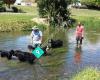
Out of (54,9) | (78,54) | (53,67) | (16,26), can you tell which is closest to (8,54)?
(53,67)

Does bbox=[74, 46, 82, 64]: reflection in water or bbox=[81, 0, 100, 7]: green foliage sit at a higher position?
bbox=[74, 46, 82, 64]: reflection in water

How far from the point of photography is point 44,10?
52375mm

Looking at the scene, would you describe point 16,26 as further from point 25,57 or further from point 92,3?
point 92,3

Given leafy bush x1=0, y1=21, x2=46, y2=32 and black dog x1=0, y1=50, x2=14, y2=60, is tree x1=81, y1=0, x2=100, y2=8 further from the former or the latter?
black dog x1=0, y1=50, x2=14, y2=60

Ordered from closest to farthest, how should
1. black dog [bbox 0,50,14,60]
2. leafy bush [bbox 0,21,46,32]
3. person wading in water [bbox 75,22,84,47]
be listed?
1. black dog [bbox 0,50,14,60]
2. person wading in water [bbox 75,22,84,47]
3. leafy bush [bbox 0,21,46,32]

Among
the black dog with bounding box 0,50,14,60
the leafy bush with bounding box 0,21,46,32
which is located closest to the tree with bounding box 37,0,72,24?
the leafy bush with bounding box 0,21,46,32

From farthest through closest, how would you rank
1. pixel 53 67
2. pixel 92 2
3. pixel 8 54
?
pixel 92 2, pixel 8 54, pixel 53 67

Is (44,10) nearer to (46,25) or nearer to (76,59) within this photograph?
(46,25)

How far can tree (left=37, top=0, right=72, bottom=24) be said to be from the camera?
51875mm

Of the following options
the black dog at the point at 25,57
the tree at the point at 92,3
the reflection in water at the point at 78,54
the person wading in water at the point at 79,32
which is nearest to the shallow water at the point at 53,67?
the reflection in water at the point at 78,54

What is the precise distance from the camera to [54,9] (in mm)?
52375

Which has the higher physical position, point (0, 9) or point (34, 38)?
point (34, 38)

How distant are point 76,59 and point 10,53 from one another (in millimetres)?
4353


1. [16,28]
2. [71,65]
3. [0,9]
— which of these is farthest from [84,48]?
[0,9]
